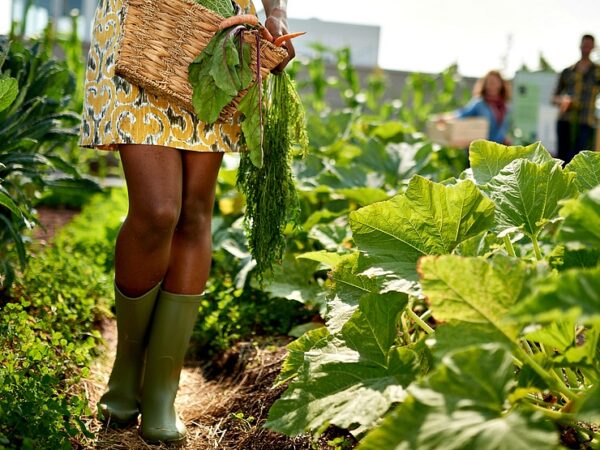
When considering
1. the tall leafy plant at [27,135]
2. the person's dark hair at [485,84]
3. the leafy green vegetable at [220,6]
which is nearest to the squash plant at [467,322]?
the leafy green vegetable at [220,6]

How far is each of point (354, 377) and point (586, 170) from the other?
0.77 metres

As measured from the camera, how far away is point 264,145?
2426 mm

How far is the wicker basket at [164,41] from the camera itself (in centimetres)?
213

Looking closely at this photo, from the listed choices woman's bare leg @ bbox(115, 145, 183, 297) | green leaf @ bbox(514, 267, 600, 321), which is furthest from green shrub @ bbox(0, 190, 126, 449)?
green leaf @ bbox(514, 267, 600, 321)

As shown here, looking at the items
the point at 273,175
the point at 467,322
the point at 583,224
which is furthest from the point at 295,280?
the point at 583,224

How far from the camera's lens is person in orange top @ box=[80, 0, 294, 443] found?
7.29 feet

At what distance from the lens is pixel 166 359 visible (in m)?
2.43

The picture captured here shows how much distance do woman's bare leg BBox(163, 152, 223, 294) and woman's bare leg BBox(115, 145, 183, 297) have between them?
0.06 meters

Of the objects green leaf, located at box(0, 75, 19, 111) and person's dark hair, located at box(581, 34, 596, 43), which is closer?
green leaf, located at box(0, 75, 19, 111)

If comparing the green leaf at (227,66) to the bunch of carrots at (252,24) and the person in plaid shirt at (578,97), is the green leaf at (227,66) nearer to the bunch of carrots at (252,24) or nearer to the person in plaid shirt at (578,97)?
the bunch of carrots at (252,24)

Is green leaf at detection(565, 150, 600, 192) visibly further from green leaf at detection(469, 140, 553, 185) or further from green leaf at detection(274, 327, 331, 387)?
green leaf at detection(274, 327, 331, 387)

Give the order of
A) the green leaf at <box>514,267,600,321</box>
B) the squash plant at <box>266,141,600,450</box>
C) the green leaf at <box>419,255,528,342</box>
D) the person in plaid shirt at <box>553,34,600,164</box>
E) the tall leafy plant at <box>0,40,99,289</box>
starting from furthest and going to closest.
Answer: the person in plaid shirt at <box>553,34,600,164</box>
the tall leafy plant at <box>0,40,99,289</box>
the green leaf at <box>419,255,528,342</box>
the squash plant at <box>266,141,600,450</box>
the green leaf at <box>514,267,600,321</box>

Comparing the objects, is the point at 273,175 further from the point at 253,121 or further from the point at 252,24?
the point at 252,24

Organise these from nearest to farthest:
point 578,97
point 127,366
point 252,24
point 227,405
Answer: point 252,24 → point 127,366 → point 227,405 → point 578,97
